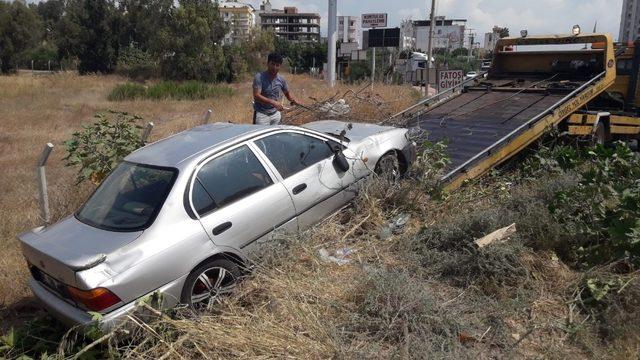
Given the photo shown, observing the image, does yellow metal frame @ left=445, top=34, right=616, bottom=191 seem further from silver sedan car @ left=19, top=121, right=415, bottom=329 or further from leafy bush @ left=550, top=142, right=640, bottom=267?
silver sedan car @ left=19, top=121, right=415, bottom=329

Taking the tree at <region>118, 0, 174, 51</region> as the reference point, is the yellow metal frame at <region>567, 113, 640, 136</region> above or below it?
below

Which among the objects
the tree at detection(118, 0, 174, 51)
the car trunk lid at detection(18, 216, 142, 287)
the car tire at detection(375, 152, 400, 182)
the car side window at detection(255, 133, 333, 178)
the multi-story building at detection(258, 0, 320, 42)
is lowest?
the car trunk lid at detection(18, 216, 142, 287)

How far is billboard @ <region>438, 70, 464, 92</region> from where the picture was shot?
41.8 ft

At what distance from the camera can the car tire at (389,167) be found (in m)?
5.80

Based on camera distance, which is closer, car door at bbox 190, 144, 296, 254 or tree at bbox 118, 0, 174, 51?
car door at bbox 190, 144, 296, 254

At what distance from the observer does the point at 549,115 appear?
25.0 feet

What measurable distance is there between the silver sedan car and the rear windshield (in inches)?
0.4

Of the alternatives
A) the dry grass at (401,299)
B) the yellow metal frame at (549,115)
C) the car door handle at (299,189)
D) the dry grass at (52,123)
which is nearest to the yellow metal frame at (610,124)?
the yellow metal frame at (549,115)

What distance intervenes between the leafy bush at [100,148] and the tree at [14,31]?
167 feet

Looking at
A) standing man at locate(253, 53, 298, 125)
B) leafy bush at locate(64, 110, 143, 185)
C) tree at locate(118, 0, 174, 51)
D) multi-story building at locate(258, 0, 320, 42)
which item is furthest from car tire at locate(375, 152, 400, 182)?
multi-story building at locate(258, 0, 320, 42)

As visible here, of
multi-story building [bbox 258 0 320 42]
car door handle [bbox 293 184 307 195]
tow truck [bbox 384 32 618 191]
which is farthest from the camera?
multi-story building [bbox 258 0 320 42]

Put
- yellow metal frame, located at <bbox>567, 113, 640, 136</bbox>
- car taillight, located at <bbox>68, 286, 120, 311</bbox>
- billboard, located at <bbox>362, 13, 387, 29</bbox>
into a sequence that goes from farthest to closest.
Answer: billboard, located at <bbox>362, 13, 387, 29</bbox> < yellow metal frame, located at <bbox>567, 113, 640, 136</bbox> < car taillight, located at <bbox>68, 286, 120, 311</bbox>

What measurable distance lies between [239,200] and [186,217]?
536 millimetres

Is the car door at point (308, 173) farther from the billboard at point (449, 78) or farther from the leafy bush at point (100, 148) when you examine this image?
the billboard at point (449, 78)
